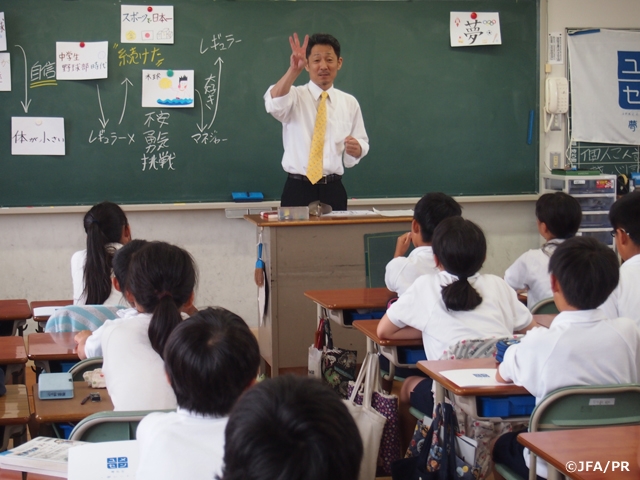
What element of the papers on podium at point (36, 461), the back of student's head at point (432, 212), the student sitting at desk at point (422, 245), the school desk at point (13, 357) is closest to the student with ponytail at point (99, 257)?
the school desk at point (13, 357)

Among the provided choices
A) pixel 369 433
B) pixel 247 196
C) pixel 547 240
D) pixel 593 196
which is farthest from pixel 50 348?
pixel 593 196

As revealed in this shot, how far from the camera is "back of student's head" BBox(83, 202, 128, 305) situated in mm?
3354

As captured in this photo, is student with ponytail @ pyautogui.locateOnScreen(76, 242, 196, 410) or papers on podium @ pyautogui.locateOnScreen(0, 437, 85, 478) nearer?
papers on podium @ pyautogui.locateOnScreen(0, 437, 85, 478)

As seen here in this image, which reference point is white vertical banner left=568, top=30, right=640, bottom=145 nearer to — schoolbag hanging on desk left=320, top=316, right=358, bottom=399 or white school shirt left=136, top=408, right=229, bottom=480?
schoolbag hanging on desk left=320, top=316, right=358, bottom=399

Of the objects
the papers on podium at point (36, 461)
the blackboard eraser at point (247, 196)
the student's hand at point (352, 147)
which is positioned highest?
the student's hand at point (352, 147)

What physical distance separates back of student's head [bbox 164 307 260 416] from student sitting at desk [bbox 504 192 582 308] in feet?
8.31

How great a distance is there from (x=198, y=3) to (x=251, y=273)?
197cm

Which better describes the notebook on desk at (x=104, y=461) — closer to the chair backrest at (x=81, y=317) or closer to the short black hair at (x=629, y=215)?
the chair backrest at (x=81, y=317)

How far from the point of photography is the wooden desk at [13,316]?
3572 millimetres

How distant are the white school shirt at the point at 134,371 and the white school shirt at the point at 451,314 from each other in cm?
96

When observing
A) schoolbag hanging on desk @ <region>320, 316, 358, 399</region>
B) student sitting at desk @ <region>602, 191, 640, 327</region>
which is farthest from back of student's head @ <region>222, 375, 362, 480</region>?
schoolbag hanging on desk @ <region>320, 316, 358, 399</region>

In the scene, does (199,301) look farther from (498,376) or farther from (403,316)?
(498,376)

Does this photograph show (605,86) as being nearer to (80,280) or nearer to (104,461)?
(80,280)

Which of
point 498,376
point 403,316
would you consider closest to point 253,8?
point 403,316
